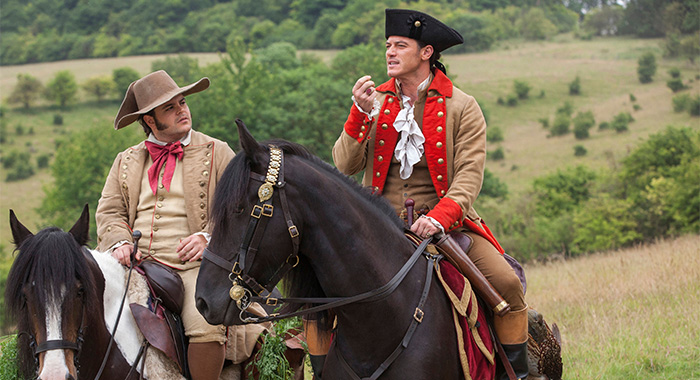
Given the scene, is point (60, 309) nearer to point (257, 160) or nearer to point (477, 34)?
point (257, 160)

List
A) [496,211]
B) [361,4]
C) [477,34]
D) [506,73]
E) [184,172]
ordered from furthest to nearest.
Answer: [361,4], [477,34], [506,73], [496,211], [184,172]

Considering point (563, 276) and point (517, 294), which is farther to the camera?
point (563, 276)

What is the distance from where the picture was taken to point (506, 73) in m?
88.7

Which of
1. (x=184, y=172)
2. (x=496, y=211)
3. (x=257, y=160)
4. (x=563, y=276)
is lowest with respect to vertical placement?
(x=496, y=211)

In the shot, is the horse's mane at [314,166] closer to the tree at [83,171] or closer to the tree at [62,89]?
the tree at [83,171]

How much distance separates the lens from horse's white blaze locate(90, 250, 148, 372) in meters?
4.58

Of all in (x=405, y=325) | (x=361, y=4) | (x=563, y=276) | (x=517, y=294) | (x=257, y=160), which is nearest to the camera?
(x=257, y=160)

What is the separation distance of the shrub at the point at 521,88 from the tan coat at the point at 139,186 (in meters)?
80.3

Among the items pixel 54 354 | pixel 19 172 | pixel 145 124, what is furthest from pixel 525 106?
pixel 54 354

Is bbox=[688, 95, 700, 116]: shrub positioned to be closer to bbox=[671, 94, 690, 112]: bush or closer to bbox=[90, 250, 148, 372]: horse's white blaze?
bbox=[671, 94, 690, 112]: bush

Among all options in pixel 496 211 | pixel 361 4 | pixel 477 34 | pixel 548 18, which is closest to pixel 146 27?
pixel 361 4

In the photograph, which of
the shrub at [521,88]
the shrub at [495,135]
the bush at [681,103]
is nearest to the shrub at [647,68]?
the bush at [681,103]

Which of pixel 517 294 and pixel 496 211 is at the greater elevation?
pixel 517 294

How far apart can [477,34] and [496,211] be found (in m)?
64.2
